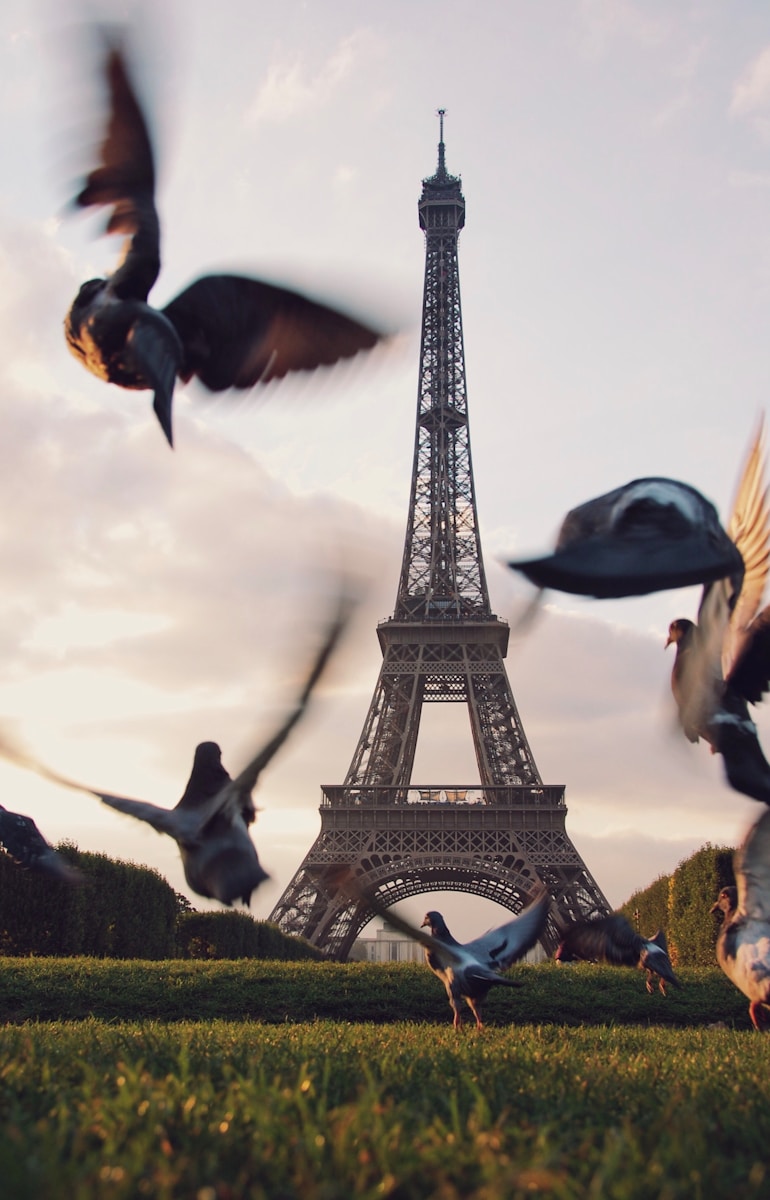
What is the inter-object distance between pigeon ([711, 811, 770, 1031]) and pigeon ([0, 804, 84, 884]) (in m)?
2.86

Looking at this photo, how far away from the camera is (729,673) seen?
3.34 meters

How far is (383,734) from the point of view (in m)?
36.5

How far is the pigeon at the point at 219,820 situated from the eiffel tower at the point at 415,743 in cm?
2490

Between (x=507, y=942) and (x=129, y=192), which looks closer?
(x=129, y=192)

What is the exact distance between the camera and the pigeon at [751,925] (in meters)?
3.85

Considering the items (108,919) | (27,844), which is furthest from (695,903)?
(27,844)

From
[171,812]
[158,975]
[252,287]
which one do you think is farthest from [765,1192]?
[158,975]

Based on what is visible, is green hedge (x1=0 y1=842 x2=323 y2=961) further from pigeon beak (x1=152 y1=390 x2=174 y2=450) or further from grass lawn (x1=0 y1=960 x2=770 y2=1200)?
pigeon beak (x1=152 y1=390 x2=174 y2=450)

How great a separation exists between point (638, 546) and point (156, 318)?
5.06 ft

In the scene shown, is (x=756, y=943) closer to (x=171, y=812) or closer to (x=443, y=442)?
(x=171, y=812)

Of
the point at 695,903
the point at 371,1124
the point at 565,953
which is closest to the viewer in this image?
the point at 371,1124

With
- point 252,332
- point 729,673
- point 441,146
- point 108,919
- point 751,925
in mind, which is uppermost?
point 441,146

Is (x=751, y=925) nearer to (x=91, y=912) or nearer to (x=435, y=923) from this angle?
(x=435, y=923)

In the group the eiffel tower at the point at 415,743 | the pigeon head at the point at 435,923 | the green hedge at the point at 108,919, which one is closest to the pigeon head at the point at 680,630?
the pigeon head at the point at 435,923
